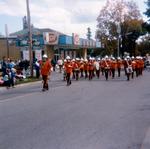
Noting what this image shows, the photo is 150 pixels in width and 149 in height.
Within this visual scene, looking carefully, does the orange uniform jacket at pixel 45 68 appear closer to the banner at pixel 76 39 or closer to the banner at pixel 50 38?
the banner at pixel 50 38

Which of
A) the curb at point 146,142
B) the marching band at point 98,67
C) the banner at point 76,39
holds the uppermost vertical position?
the banner at point 76,39

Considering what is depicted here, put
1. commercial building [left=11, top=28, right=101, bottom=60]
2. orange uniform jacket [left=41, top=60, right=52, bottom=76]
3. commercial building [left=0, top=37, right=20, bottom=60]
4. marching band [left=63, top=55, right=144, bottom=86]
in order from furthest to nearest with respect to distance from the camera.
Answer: commercial building [left=0, top=37, right=20, bottom=60], commercial building [left=11, top=28, right=101, bottom=60], marching band [left=63, top=55, right=144, bottom=86], orange uniform jacket [left=41, top=60, right=52, bottom=76]

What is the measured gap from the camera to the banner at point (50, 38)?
64319mm

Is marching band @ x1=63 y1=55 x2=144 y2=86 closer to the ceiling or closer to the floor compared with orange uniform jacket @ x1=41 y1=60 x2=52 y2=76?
closer to the floor

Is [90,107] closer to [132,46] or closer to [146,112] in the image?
[146,112]

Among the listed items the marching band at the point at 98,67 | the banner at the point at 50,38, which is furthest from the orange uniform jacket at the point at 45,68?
the banner at the point at 50,38

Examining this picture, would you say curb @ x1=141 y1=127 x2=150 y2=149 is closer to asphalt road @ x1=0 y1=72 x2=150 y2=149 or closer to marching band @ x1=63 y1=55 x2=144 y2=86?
asphalt road @ x1=0 y1=72 x2=150 y2=149

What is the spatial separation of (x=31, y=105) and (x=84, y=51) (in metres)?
71.6

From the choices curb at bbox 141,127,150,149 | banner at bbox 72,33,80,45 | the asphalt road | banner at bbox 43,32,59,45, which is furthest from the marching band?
banner at bbox 72,33,80,45

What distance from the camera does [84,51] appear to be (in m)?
Answer: 88.4

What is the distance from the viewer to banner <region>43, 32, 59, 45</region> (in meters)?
64.3

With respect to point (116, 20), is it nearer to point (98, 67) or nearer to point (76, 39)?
point (76, 39)

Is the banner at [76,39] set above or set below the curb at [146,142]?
above

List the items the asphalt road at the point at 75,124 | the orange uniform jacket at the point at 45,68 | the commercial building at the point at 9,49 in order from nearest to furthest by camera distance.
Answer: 1. the asphalt road at the point at 75,124
2. the orange uniform jacket at the point at 45,68
3. the commercial building at the point at 9,49
